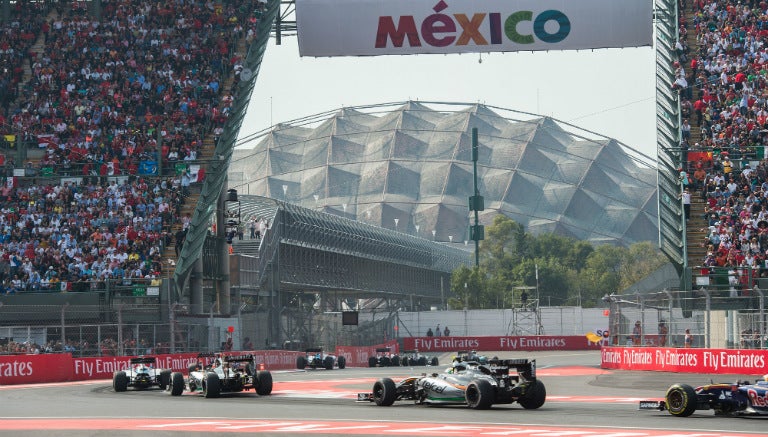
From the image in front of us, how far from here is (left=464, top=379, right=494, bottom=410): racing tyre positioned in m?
22.1

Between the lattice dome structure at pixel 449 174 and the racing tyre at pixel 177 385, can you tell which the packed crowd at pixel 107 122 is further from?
the lattice dome structure at pixel 449 174

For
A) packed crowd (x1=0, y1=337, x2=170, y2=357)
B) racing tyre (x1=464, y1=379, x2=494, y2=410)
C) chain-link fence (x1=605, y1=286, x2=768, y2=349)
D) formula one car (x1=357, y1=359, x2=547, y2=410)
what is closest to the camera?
racing tyre (x1=464, y1=379, x2=494, y2=410)

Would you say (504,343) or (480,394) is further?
(504,343)

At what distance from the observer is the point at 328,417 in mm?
20859

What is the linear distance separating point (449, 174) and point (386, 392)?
152 m

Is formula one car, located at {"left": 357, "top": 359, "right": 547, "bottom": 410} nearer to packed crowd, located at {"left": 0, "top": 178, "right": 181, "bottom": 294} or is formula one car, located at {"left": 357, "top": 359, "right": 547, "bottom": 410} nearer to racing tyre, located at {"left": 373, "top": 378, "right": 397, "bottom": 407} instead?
racing tyre, located at {"left": 373, "top": 378, "right": 397, "bottom": 407}

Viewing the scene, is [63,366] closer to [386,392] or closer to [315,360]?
[315,360]

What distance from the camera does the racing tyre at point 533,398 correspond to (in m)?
22.7

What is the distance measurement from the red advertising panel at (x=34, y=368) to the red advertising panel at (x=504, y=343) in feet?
127

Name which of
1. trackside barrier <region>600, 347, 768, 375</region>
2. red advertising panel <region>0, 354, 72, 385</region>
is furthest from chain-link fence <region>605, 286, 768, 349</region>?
red advertising panel <region>0, 354, 72, 385</region>

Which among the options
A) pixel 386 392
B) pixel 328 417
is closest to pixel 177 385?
pixel 386 392

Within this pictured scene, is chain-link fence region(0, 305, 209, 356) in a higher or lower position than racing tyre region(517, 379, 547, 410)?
higher

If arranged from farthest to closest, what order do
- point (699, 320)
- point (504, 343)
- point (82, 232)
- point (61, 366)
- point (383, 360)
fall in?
1. point (504, 343)
2. point (383, 360)
3. point (82, 232)
4. point (61, 366)
5. point (699, 320)

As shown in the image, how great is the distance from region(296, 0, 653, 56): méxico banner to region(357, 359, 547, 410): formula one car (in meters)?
32.4
